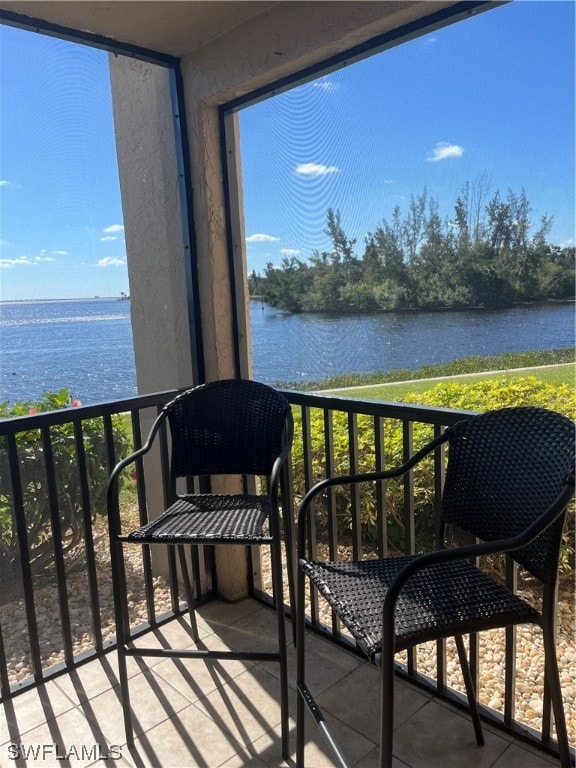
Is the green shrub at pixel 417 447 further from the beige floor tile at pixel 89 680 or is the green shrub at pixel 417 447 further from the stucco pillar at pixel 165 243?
the beige floor tile at pixel 89 680

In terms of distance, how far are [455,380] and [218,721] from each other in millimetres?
1692

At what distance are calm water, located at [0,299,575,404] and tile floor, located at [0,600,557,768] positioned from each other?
3.84 ft

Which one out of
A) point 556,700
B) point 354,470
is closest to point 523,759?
point 556,700

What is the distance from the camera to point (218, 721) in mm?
1885

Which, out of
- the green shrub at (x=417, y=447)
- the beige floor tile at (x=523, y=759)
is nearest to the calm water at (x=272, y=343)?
the green shrub at (x=417, y=447)

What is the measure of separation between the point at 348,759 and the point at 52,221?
9.57 ft

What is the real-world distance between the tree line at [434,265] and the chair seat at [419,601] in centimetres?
105

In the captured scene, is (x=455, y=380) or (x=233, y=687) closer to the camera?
(x=233, y=687)

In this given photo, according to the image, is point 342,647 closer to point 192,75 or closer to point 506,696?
point 506,696

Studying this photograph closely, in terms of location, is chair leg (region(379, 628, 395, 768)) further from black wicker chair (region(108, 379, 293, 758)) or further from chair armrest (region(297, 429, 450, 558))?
black wicker chair (region(108, 379, 293, 758))

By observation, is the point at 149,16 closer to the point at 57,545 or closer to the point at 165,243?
the point at 165,243

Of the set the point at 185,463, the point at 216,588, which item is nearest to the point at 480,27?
the point at 185,463

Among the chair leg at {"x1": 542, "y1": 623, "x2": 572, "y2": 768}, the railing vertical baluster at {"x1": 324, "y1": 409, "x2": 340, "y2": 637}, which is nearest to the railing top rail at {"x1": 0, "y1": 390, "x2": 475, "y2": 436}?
the railing vertical baluster at {"x1": 324, "y1": 409, "x2": 340, "y2": 637}

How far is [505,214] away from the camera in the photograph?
216cm
